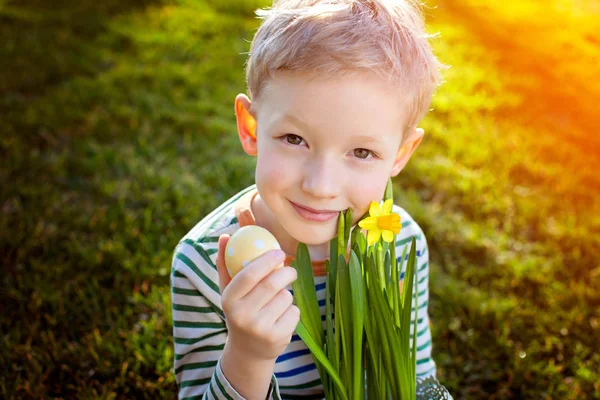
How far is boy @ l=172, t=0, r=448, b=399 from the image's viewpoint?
1.11 m

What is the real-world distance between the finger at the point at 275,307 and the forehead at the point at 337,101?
13.5 inches

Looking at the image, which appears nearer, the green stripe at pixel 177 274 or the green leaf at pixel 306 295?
the green leaf at pixel 306 295

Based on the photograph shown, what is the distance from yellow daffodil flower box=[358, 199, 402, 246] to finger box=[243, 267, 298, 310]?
21cm

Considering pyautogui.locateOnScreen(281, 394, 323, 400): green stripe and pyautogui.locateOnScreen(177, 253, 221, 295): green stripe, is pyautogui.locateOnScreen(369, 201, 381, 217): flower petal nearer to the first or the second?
pyautogui.locateOnScreen(177, 253, 221, 295): green stripe

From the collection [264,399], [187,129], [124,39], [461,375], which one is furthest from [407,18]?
[124,39]

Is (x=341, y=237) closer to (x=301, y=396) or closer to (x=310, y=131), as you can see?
(x=310, y=131)

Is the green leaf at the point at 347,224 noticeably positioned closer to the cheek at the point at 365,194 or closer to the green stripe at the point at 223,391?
the cheek at the point at 365,194

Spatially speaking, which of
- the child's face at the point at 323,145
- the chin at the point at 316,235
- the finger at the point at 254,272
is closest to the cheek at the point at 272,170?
the child's face at the point at 323,145

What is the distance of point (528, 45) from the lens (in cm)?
478

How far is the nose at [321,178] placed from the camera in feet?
3.97

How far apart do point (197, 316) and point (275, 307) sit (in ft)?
1.48

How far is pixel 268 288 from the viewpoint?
1.06m

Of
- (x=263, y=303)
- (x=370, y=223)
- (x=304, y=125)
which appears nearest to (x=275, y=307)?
(x=263, y=303)

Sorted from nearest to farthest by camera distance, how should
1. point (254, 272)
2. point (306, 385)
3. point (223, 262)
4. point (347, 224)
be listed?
point (254, 272)
point (223, 262)
point (347, 224)
point (306, 385)
